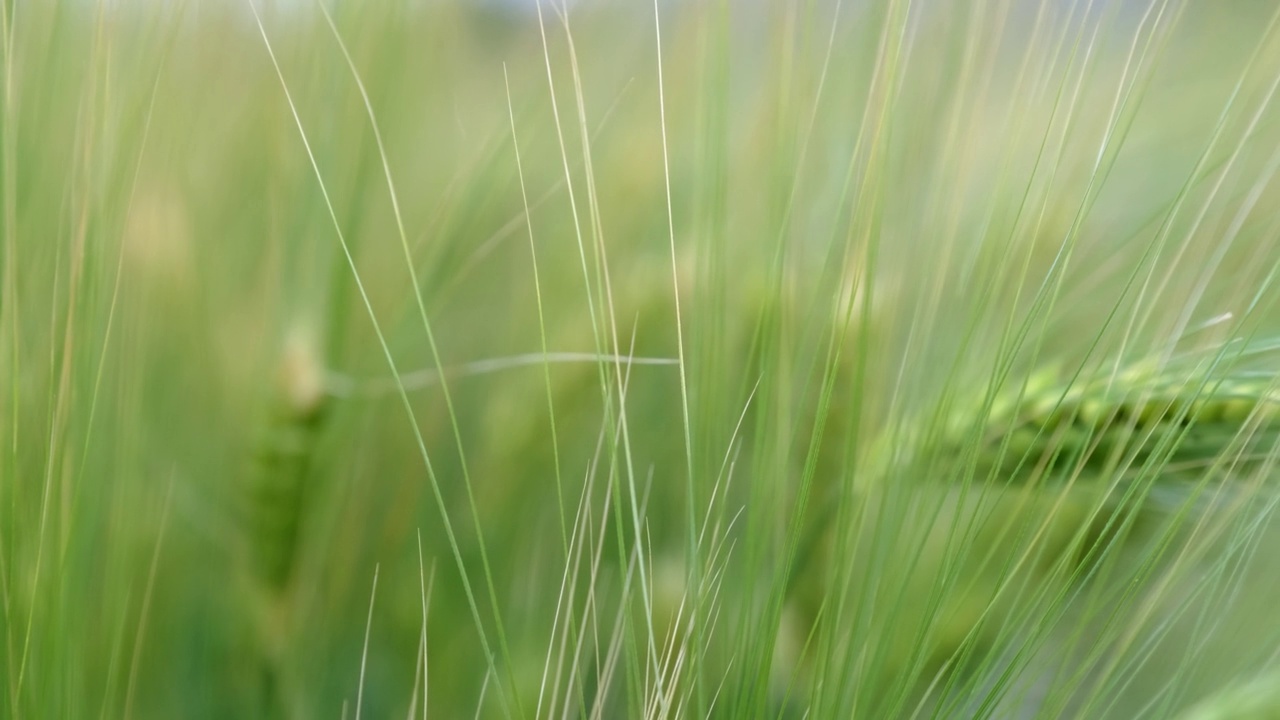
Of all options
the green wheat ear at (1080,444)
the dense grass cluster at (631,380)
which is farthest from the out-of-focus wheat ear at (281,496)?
the green wheat ear at (1080,444)

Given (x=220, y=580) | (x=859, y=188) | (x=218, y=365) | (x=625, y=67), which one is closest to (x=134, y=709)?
(x=220, y=580)

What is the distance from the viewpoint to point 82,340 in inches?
11.4

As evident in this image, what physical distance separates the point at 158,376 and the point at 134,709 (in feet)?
0.52

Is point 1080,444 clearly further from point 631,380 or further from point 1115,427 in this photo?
point 631,380

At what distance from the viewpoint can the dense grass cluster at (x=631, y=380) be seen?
272 mm

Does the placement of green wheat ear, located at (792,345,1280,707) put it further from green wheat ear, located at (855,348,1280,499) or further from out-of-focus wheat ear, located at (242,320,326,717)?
out-of-focus wheat ear, located at (242,320,326,717)

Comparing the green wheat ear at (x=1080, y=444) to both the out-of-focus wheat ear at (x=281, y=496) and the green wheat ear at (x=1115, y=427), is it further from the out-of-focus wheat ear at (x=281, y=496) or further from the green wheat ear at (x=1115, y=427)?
the out-of-focus wheat ear at (x=281, y=496)

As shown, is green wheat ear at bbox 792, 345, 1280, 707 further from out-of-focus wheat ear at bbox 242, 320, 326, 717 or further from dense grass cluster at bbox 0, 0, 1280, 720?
out-of-focus wheat ear at bbox 242, 320, 326, 717

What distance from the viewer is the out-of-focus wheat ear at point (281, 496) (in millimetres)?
363

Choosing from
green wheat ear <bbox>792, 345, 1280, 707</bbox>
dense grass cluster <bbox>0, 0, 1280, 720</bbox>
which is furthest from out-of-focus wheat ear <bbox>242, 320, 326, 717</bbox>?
Result: green wheat ear <bbox>792, 345, 1280, 707</bbox>

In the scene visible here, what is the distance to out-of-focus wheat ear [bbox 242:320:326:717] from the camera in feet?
1.19

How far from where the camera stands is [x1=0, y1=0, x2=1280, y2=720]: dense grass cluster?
27 centimetres

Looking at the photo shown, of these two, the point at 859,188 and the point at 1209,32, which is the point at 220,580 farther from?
the point at 1209,32

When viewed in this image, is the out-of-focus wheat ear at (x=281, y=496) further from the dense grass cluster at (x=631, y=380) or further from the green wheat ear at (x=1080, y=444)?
the green wheat ear at (x=1080, y=444)
